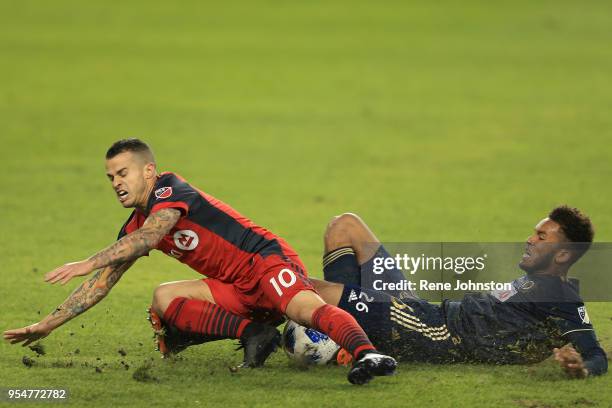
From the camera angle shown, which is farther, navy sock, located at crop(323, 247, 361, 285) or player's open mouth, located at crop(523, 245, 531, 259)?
navy sock, located at crop(323, 247, 361, 285)

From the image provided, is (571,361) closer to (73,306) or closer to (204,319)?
(204,319)

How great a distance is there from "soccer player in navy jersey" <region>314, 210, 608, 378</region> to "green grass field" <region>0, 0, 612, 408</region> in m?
0.15

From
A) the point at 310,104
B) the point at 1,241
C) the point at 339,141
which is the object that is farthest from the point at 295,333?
the point at 310,104

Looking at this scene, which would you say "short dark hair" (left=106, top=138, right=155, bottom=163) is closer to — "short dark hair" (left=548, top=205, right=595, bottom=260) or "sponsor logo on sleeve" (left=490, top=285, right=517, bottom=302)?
"sponsor logo on sleeve" (left=490, top=285, right=517, bottom=302)

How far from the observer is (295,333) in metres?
7.48

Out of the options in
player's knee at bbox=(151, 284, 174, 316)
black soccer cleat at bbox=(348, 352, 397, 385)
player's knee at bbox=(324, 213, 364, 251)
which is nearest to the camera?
black soccer cleat at bbox=(348, 352, 397, 385)

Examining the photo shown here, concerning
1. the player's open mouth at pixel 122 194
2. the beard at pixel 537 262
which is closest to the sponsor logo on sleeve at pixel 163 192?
the player's open mouth at pixel 122 194

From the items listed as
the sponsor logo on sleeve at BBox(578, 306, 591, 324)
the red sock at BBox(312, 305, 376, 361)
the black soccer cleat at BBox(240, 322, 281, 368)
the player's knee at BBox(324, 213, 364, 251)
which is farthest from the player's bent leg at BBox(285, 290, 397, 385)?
the sponsor logo on sleeve at BBox(578, 306, 591, 324)

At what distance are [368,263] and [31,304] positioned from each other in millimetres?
2804

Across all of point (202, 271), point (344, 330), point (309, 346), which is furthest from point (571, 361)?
point (202, 271)

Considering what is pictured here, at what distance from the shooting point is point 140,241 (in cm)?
705

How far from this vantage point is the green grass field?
7.30m

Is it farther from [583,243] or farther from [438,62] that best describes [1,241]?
[438,62]

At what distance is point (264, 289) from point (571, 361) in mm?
1866
